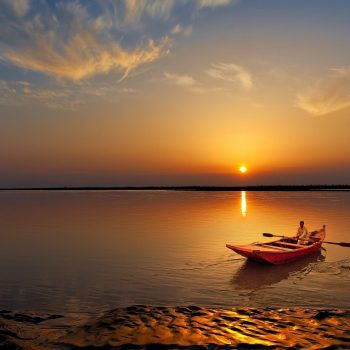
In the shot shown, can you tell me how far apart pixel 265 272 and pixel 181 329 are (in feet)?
32.7

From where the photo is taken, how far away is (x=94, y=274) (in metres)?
18.0

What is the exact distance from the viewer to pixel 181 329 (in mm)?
9953

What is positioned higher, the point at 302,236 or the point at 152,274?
the point at 302,236

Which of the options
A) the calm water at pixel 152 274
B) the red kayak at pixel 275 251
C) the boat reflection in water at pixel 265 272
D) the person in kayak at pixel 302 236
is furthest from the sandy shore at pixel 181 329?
the person in kayak at pixel 302 236

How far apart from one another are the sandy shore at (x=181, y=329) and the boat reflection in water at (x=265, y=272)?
4609mm

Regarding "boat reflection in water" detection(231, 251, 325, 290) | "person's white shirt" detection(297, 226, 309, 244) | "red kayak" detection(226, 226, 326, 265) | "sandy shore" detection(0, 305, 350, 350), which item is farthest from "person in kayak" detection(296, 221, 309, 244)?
"sandy shore" detection(0, 305, 350, 350)

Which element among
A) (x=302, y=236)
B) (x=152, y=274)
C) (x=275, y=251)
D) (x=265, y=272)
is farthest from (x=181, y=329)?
(x=302, y=236)

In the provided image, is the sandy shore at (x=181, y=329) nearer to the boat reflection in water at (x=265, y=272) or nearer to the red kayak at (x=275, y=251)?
the boat reflection in water at (x=265, y=272)

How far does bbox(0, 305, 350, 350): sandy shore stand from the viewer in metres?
9.01

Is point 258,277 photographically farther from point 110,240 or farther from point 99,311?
point 110,240

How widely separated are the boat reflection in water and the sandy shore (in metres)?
4.61

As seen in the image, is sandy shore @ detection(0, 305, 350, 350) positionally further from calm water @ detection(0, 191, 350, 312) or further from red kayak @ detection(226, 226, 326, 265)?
red kayak @ detection(226, 226, 326, 265)

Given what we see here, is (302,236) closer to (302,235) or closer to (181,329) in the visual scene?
(302,235)

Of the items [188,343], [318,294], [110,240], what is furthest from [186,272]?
[110,240]
